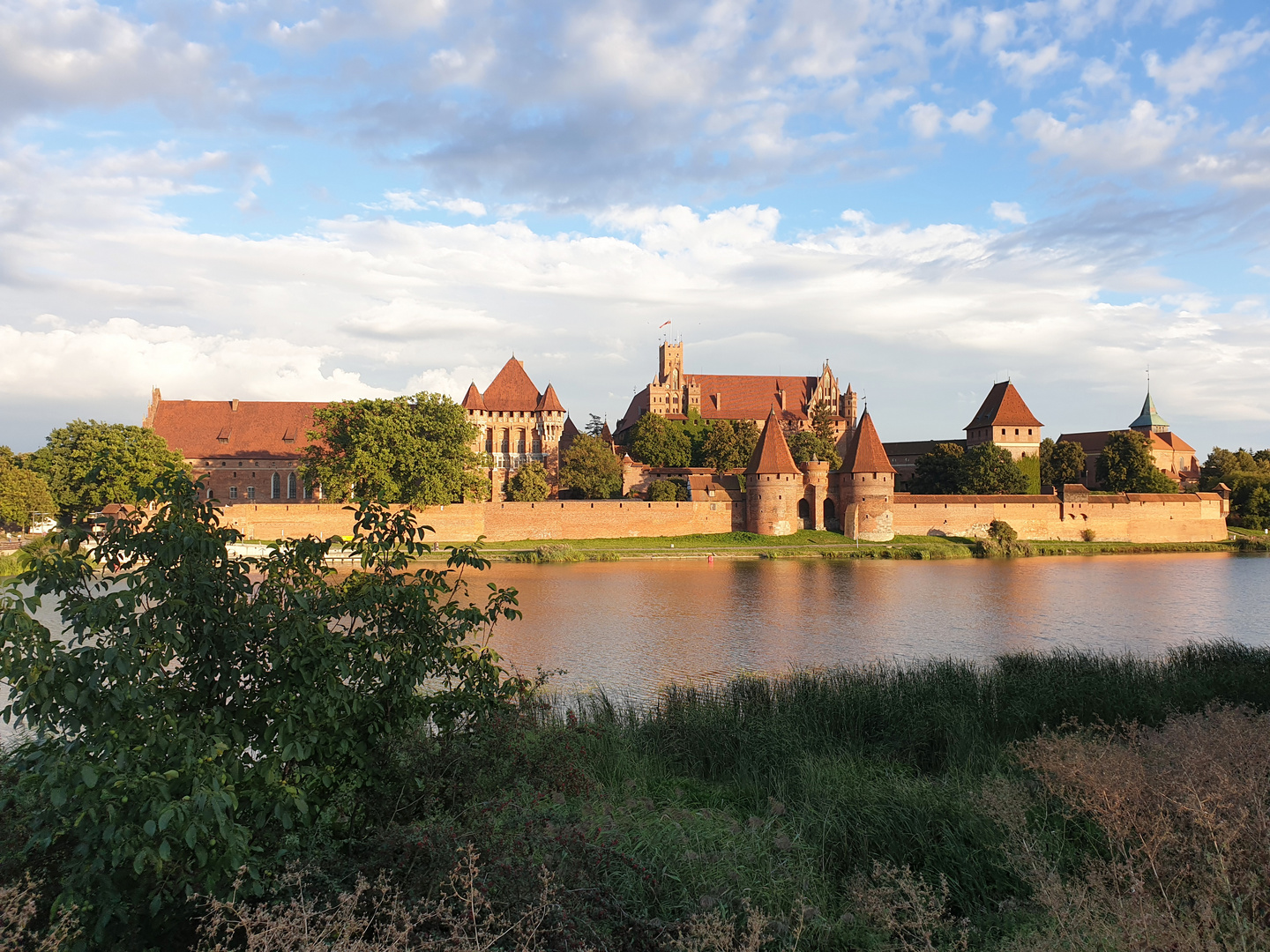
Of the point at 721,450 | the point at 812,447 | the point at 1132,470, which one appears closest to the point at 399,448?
the point at 721,450

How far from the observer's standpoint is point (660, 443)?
5881 cm

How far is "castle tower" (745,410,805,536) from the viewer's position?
4388 centimetres

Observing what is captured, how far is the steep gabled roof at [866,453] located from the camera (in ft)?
144

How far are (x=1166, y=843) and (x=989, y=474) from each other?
48.5 m

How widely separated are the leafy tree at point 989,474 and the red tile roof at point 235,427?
3994cm

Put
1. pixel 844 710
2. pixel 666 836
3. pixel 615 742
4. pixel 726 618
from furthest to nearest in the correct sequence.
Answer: pixel 726 618 < pixel 844 710 < pixel 615 742 < pixel 666 836

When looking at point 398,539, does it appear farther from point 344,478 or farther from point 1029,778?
point 344,478

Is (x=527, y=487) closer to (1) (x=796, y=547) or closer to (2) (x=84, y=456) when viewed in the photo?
(1) (x=796, y=547)

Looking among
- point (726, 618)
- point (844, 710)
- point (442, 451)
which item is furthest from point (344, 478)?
point (844, 710)

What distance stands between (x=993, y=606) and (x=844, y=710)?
15.5 meters

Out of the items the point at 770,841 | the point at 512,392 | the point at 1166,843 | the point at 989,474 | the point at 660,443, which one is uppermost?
the point at 512,392

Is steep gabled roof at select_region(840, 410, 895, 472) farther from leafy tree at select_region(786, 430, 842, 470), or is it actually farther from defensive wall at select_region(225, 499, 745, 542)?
leafy tree at select_region(786, 430, 842, 470)

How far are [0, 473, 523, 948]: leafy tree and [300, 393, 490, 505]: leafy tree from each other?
34.6 m

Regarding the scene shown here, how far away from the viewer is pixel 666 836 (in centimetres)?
451
